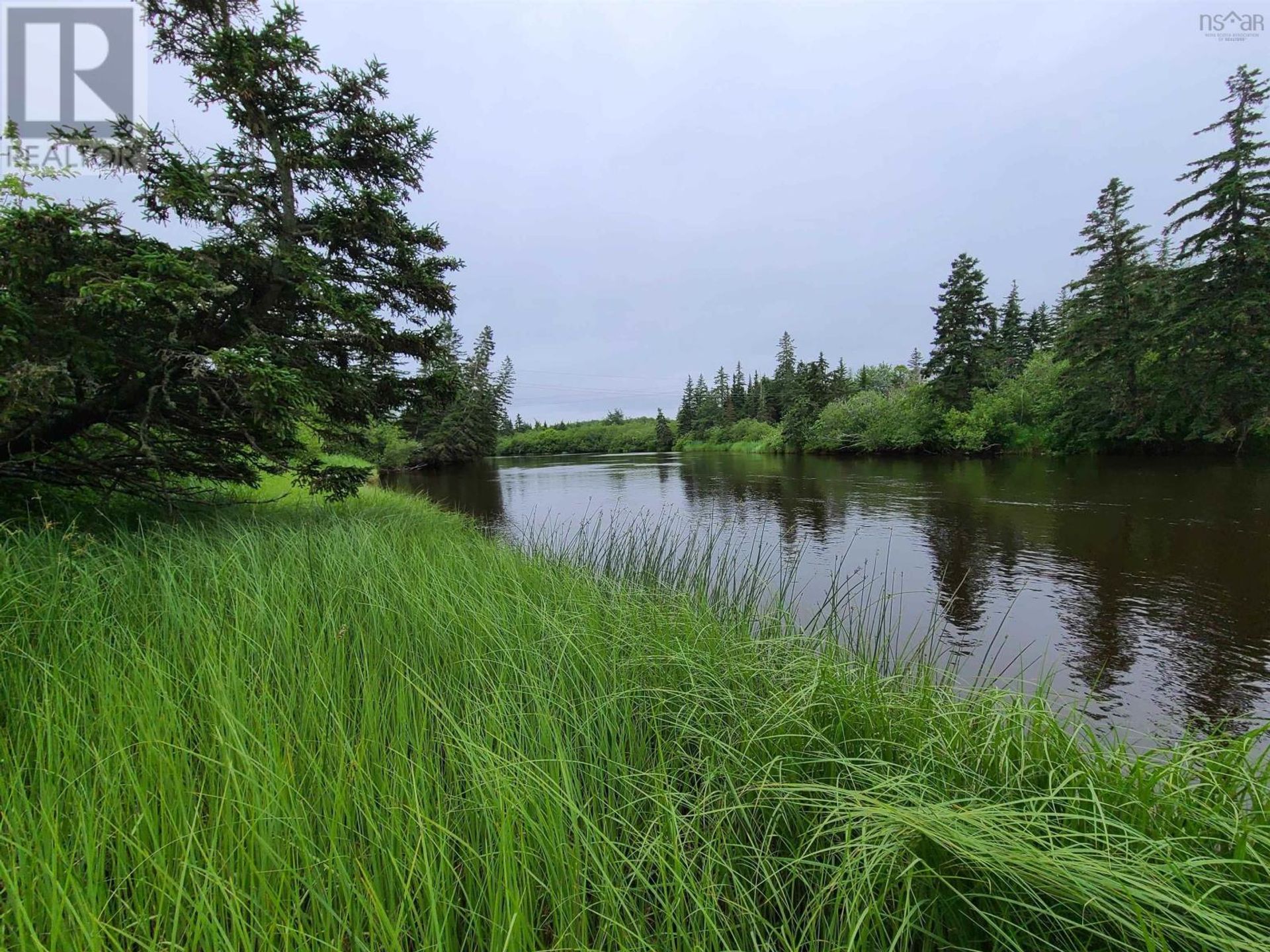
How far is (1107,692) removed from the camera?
484 centimetres

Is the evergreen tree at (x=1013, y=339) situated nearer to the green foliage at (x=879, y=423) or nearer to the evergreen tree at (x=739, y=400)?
the green foliage at (x=879, y=423)

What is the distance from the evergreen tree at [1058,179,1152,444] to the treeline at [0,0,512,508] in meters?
34.6

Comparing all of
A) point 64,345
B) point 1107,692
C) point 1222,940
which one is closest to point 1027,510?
point 1107,692

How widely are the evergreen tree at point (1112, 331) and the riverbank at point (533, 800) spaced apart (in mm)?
34280

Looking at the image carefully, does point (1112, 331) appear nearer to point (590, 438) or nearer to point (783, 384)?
point (783, 384)

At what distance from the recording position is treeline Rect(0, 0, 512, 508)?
365cm

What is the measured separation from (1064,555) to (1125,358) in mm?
25346

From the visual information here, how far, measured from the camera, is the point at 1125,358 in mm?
25844

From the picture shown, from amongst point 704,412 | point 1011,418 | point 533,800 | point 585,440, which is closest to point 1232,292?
point 1011,418

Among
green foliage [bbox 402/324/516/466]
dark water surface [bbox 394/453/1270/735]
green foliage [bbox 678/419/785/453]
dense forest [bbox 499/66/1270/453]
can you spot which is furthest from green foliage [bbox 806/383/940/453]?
green foliage [bbox 402/324/516/466]

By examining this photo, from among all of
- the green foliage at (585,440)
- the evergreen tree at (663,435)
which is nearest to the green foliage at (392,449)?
the green foliage at (585,440)

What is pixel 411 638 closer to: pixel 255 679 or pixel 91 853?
pixel 255 679

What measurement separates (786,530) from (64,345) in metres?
12.1

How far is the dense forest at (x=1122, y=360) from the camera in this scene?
21078 mm
